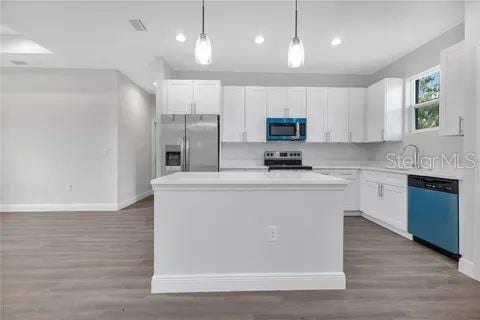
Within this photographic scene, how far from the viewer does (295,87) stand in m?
5.07

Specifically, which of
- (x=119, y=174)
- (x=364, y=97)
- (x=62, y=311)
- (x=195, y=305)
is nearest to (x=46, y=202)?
(x=119, y=174)

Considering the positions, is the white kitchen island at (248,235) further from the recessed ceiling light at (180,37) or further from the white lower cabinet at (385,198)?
the recessed ceiling light at (180,37)

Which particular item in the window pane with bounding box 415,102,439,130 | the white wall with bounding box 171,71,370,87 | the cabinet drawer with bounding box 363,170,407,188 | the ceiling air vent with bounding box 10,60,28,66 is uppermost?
the ceiling air vent with bounding box 10,60,28,66

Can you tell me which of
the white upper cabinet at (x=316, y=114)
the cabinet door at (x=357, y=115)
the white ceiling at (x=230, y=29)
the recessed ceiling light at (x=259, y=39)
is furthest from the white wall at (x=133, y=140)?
the cabinet door at (x=357, y=115)

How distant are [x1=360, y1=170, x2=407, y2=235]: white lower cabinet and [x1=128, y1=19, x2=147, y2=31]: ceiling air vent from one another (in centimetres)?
369

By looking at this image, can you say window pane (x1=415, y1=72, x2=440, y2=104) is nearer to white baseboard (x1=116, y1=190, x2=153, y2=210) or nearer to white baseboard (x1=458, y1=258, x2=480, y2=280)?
white baseboard (x1=458, y1=258, x2=480, y2=280)

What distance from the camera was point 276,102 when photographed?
16.6 feet

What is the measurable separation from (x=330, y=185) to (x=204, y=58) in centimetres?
136

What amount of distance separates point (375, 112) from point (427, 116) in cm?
80

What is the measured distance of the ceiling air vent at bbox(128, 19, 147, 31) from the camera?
3362mm

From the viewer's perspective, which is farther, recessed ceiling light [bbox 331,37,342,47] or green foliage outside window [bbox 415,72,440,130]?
green foliage outside window [bbox 415,72,440,130]

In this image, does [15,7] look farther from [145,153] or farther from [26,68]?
[145,153]

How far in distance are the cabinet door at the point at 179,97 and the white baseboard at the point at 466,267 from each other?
3.89m

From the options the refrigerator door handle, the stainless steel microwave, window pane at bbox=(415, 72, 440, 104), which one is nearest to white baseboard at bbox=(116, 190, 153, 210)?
the refrigerator door handle
